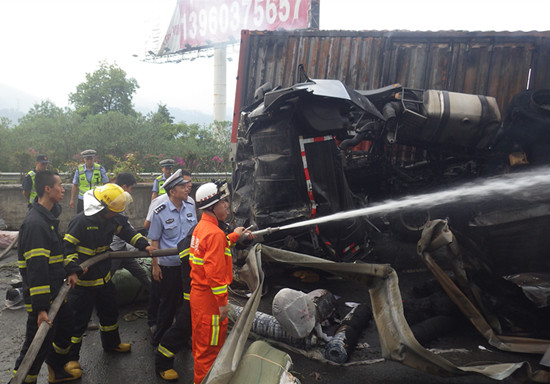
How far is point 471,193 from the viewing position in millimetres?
4746

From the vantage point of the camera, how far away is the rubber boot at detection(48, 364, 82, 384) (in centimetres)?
318

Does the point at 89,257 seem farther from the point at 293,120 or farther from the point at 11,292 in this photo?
the point at 293,120

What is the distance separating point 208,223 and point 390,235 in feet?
12.4

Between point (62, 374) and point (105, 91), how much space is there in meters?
37.7

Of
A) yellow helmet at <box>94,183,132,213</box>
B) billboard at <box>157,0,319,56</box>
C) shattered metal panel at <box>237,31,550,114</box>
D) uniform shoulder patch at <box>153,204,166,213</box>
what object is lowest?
uniform shoulder patch at <box>153,204,166,213</box>

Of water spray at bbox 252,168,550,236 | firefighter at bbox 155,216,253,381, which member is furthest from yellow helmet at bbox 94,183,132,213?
water spray at bbox 252,168,550,236

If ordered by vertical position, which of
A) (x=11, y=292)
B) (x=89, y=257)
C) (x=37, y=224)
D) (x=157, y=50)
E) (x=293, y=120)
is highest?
(x=157, y=50)

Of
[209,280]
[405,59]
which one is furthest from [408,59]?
[209,280]

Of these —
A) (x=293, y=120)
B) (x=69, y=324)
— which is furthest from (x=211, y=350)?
(x=293, y=120)

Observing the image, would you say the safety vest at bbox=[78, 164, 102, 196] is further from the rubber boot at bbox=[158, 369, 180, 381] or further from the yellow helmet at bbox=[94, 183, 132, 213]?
the rubber boot at bbox=[158, 369, 180, 381]

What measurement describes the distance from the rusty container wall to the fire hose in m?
3.97

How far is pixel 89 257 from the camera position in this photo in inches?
138

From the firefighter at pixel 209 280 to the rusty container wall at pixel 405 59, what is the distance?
13.9ft

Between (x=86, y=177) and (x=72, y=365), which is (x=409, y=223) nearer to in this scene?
(x=72, y=365)
